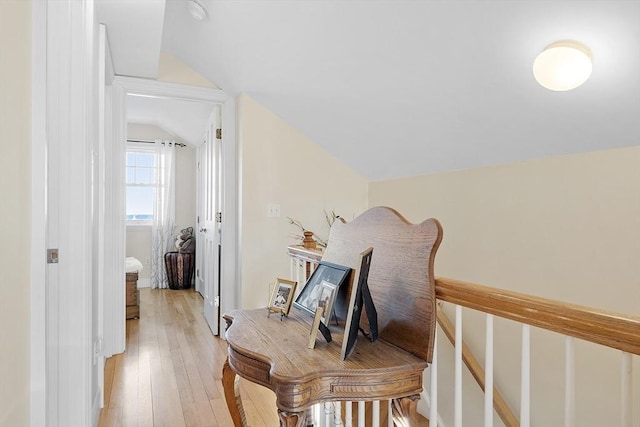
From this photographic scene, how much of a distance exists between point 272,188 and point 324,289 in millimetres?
2211

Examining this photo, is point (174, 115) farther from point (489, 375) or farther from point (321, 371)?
point (489, 375)

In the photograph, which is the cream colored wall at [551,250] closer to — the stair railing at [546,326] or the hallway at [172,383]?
the stair railing at [546,326]

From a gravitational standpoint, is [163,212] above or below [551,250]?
above

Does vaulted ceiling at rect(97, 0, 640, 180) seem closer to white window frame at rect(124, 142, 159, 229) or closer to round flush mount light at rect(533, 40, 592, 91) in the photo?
round flush mount light at rect(533, 40, 592, 91)

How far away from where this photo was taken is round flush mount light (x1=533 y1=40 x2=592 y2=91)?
5.07ft

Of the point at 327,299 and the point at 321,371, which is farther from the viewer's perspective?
the point at 327,299

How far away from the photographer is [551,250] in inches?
85.0

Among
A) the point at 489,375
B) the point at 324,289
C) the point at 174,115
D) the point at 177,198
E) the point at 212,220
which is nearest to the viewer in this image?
the point at 489,375

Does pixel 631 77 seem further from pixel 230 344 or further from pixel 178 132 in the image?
pixel 178 132

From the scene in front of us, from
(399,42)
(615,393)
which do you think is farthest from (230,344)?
(615,393)

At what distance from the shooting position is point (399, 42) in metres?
2.06

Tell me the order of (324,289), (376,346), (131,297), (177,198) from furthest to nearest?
(177,198)
(131,297)
(324,289)
(376,346)

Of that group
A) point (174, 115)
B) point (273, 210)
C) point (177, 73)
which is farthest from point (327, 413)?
point (174, 115)

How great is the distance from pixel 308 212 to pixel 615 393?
238cm
